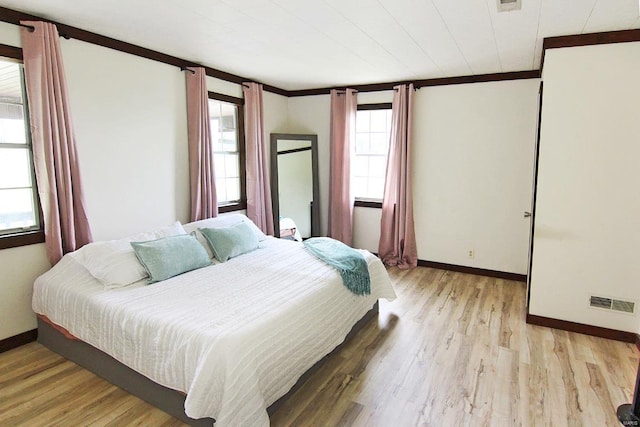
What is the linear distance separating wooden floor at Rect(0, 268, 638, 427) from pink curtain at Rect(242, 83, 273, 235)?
85.7 inches

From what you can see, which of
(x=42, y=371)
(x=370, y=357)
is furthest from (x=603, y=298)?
(x=42, y=371)

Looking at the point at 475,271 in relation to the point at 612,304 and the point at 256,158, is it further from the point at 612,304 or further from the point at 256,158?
the point at 256,158

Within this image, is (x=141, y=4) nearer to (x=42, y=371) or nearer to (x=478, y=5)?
(x=478, y=5)

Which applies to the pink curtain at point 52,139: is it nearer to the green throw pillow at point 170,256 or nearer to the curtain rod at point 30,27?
the curtain rod at point 30,27

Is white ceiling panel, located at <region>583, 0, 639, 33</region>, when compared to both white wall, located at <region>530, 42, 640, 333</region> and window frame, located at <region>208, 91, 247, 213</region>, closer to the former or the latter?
white wall, located at <region>530, 42, 640, 333</region>

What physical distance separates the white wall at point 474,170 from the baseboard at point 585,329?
1.26m

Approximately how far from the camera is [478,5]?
7.57 feet

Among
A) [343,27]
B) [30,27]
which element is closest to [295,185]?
[343,27]

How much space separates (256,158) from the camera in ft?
15.4

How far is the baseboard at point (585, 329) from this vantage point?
9.73ft

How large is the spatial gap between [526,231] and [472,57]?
2090mm

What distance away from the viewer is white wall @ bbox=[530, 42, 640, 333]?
112 inches

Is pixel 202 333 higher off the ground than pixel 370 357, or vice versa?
pixel 202 333

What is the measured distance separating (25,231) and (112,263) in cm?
75
